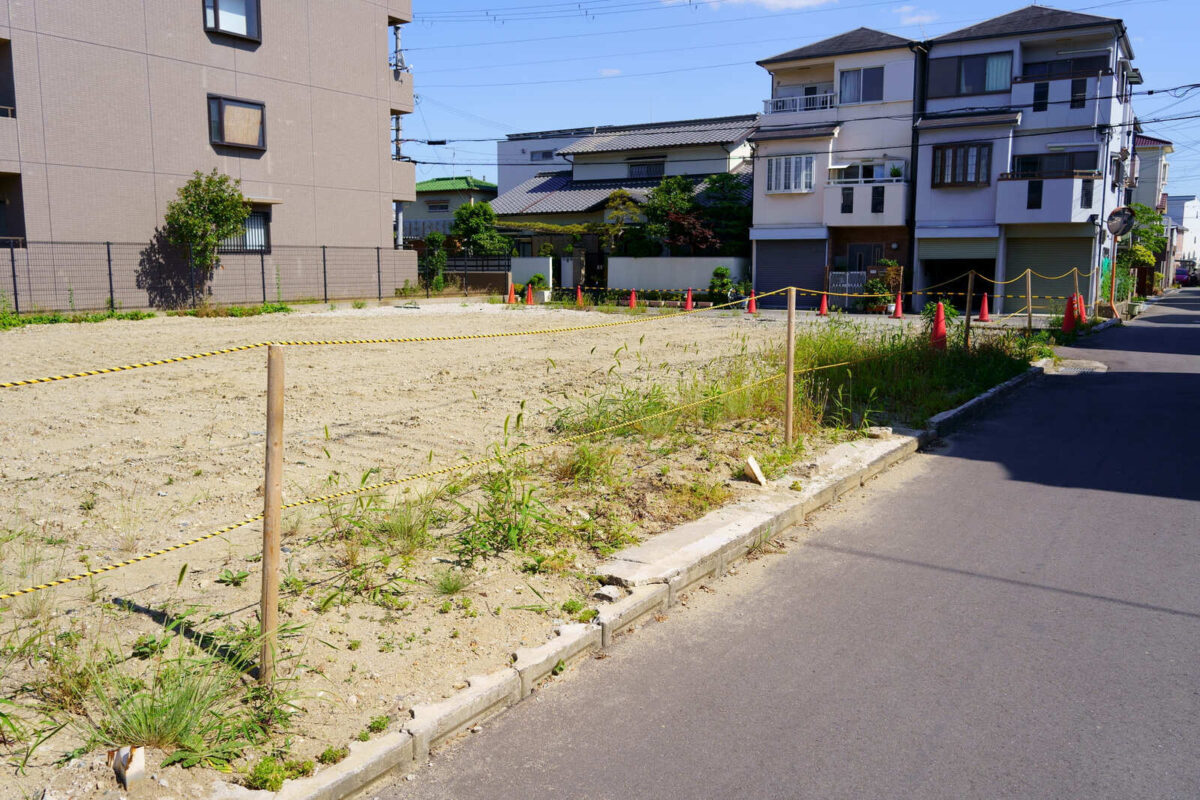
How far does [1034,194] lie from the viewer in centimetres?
3266

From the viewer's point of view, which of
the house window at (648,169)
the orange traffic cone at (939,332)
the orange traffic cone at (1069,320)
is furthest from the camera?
the house window at (648,169)

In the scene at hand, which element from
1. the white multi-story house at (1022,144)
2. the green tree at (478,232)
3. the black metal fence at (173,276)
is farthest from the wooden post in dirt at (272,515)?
the green tree at (478,232)

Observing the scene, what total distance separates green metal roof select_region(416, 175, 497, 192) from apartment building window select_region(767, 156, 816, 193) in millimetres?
23626

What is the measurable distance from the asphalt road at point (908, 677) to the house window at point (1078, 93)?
30190 mm

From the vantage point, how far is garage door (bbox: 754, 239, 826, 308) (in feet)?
123

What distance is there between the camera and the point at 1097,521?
702 cm

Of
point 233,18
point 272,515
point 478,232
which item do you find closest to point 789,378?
point 272,515

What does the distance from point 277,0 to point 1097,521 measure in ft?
90.9

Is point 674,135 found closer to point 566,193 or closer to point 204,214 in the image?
point 566,193

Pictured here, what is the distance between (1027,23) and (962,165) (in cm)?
553

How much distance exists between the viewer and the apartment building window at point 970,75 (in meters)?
34.2

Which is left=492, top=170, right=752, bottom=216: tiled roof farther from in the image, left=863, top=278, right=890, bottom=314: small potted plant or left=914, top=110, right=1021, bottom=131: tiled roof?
left=914, top=110, right=1021, bottom=131: tiled roof

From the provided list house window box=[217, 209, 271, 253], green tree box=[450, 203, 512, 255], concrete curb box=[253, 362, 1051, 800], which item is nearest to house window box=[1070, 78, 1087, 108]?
green tree box=[450, 203, 512, 255]

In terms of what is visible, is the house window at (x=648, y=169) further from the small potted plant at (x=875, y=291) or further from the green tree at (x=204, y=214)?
the green tree at (x=204, y=214)
